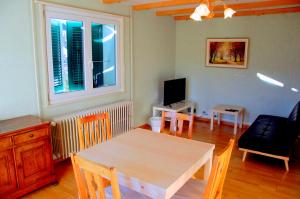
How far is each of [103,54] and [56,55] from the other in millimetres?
933

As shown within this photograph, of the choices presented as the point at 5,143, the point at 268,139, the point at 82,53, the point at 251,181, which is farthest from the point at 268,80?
the point at 5,143

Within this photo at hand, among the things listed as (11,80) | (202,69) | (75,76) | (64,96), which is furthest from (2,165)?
(202,69)

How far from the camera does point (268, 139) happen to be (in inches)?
140

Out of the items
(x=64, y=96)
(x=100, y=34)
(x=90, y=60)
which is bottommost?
(x=64, y=96)

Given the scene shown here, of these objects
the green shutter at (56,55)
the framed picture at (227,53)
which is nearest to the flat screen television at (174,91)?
the framed picture at (227,53)

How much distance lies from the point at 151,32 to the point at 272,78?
8.30ft

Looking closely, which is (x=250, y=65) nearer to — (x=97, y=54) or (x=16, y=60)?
(x=97, y=54)

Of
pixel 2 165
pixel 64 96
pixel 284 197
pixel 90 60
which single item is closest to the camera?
pixel 2 165

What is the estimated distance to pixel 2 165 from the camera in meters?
→ 2.49

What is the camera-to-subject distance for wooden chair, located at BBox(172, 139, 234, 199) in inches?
64.0

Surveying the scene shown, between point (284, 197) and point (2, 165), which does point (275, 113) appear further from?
point (2, 165)

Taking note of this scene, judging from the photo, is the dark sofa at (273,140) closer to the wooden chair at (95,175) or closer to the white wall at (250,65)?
the white wall at (250,65)

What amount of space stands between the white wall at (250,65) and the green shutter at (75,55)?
109 inches

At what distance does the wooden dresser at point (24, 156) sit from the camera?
8.25ft
